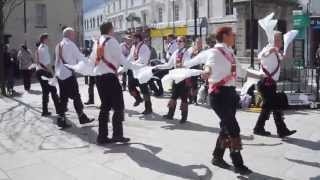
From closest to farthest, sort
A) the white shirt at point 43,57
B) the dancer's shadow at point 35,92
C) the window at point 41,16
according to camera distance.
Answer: the white shirt at point 43,57 → the dancer's shadow at point 35,92 → the window at point 41,16

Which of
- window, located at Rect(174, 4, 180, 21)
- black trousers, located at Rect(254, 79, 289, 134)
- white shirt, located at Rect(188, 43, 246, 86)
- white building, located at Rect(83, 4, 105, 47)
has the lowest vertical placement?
black trousers, located at Rect(254, 79, 289, 134)

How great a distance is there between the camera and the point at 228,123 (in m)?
6.03

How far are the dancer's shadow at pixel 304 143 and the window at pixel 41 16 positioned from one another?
30.3 m

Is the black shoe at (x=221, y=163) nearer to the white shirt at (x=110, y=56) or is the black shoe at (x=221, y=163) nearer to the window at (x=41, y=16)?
the white shirt at (x=110, y=56)

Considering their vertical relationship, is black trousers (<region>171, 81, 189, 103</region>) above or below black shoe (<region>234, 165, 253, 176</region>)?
above

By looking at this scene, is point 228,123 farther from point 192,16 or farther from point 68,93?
point 192,16

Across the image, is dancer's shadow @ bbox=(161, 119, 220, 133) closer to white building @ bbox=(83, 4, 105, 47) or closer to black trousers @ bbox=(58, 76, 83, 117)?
black trousers @ bbox=(58, 76, 83, 117)

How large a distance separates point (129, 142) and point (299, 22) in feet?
86.7

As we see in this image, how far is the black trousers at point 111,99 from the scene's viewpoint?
764 centimetres

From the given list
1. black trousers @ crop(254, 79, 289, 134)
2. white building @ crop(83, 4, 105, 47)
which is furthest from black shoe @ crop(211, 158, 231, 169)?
white building @ crop(83, 4, 105, 47)

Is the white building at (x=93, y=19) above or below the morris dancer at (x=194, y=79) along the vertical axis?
above

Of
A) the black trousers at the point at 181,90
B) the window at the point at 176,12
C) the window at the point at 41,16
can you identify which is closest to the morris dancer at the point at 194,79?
the black trousers at the point at 181,90

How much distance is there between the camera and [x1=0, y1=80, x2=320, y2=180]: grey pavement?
20.2 feet

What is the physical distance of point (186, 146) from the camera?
7.52m
